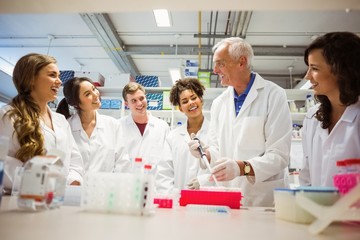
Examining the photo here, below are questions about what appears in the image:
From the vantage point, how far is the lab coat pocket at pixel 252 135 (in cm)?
166

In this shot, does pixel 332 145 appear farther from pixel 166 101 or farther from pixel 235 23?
pixel 235 23

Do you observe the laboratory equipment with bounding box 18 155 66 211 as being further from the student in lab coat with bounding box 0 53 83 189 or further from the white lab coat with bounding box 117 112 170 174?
the white lab coat with bounding box 117 112 170 174

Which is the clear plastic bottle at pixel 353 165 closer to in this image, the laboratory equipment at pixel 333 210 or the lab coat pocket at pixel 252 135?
the laboratory equipment at pixel 333 210

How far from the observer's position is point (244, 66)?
1896 mm

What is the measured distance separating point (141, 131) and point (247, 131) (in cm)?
152

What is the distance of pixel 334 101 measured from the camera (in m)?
1.36

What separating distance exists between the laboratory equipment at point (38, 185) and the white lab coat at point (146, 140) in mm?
1950

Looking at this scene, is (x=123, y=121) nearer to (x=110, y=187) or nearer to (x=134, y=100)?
(x=134, y=100)

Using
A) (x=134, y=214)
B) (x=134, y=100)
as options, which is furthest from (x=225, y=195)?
(x=134, y=100)

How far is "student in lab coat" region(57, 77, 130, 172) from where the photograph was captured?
2.21 meters

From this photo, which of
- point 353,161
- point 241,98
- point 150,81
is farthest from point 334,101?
point 150,81

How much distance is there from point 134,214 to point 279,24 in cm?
458

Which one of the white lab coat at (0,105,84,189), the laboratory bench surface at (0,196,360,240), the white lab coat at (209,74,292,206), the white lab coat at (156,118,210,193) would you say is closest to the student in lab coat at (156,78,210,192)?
the white lab coat at (156,118,210,193)

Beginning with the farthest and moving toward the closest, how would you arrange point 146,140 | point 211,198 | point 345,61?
1. point 146,140
2. point 345,61
3. point 211,198
